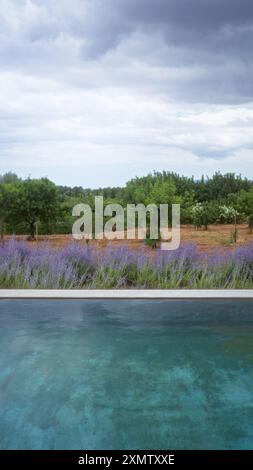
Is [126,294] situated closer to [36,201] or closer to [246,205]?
[36,201]

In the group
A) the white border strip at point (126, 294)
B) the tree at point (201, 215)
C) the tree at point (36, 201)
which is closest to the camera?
the white border strip at point (126, 294)

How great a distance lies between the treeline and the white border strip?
3.95 metres

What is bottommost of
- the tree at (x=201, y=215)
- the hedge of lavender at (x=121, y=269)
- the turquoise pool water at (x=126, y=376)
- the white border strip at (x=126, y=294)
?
the turquoise pool water at (x=126, y=376)

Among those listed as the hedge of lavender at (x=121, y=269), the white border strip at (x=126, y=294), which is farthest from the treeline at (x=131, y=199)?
the white border strip at (x=126, y=294)

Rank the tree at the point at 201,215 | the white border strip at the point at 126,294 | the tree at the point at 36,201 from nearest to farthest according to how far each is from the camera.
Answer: the white border strip at the point at 126,294 → the tree at the point at 36,201 → the tree at the point at 201,215

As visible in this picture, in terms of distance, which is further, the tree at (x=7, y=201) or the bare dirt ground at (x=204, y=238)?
the tree at (x=7, y=201)

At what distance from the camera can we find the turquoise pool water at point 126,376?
2.38 metres

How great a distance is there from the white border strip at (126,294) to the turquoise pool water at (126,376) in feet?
0.81

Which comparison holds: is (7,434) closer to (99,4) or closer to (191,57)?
(99,4)

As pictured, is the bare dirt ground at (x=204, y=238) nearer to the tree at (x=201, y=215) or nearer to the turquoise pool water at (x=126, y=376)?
the tree at (x=201, y=215)

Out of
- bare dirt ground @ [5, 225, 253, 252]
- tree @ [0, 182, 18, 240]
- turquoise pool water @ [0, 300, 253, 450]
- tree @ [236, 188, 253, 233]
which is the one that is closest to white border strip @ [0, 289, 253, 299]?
turquoise pool water @ [0, 300, 253, 450]

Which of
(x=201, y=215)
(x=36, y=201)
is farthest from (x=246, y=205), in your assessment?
(x=36, y=201)

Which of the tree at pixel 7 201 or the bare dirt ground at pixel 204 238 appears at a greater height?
the tree at pixel 7 201

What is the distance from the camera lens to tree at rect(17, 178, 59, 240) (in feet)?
32.0
